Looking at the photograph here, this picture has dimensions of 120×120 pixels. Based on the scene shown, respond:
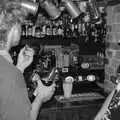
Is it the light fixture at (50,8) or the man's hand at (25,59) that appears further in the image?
the light fixture at (50,8)

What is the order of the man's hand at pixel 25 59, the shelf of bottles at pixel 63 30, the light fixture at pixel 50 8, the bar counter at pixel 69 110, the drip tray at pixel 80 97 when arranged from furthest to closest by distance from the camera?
the shelf of bottles at pixel 63 30, the drip tray at pixel 80 97, the bar counter at pixel 69 110, the light fixture at pixel 50 8, the man's hand at pixel 25 59

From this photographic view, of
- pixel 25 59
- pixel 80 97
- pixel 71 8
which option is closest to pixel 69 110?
pixel 80 97

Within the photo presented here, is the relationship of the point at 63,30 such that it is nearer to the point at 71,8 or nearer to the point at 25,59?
the point at 71,8

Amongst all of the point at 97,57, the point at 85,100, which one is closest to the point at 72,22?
the point at 97,57

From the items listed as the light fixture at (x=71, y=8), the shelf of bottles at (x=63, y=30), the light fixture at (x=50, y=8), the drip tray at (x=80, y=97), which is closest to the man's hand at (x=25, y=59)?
the light fixture at (x=50, y=8)

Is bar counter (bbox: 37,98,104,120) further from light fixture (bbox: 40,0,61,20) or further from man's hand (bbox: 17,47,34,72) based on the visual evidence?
light fixture (bbox: 40,0,61,20)

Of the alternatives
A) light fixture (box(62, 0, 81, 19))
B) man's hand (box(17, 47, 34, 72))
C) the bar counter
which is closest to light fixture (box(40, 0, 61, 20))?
light fixture (box(62, 0, 81, 19))

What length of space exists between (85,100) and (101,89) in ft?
1.74

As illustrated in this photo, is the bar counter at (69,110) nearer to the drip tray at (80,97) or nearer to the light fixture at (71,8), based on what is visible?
the drip tray at (80,97)

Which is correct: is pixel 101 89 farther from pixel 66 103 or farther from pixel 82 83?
pixel 66 103

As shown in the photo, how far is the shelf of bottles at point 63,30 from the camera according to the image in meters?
3.08

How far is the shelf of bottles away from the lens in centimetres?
308

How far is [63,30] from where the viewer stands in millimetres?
3150

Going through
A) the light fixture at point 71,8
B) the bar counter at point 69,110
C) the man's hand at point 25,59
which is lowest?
the bar counter at point 69,110
